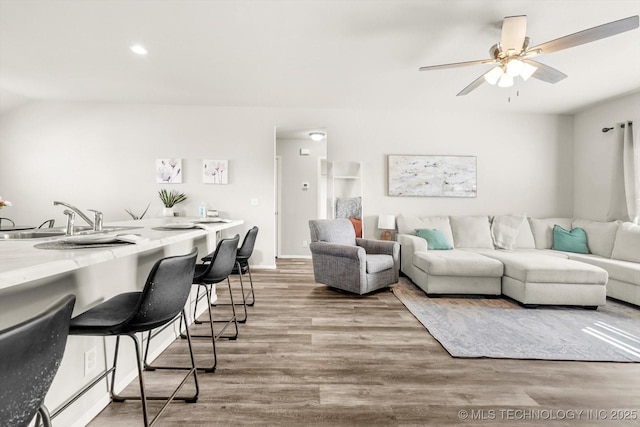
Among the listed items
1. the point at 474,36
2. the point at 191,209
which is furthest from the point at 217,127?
the point at 474,36

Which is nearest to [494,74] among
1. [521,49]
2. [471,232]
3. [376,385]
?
[521,49]

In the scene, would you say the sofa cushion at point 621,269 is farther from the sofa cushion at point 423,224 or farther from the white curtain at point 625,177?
the sofa cushion at point 423,224

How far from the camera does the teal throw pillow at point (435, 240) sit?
13.7ft

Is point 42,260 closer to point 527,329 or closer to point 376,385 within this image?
point 376,385

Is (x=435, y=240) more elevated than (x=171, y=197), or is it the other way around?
(x=171, y=197)

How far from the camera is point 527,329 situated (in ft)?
8.39

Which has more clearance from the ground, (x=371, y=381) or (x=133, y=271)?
(x=133, y=271)

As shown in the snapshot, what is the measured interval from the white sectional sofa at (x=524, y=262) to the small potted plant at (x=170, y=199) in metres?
3.40

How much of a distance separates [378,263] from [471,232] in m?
1.81

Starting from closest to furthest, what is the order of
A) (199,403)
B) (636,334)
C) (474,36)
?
(199,403), (636,334), (474,36)

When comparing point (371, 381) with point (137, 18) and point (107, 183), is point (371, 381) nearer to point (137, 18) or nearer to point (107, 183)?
point (137, 18)

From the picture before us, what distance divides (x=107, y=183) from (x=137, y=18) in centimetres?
312

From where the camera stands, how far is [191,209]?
4844 mm

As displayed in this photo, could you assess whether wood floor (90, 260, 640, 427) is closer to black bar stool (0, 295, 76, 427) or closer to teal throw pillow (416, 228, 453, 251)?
black bar stool (0, 295, 76, 427)
